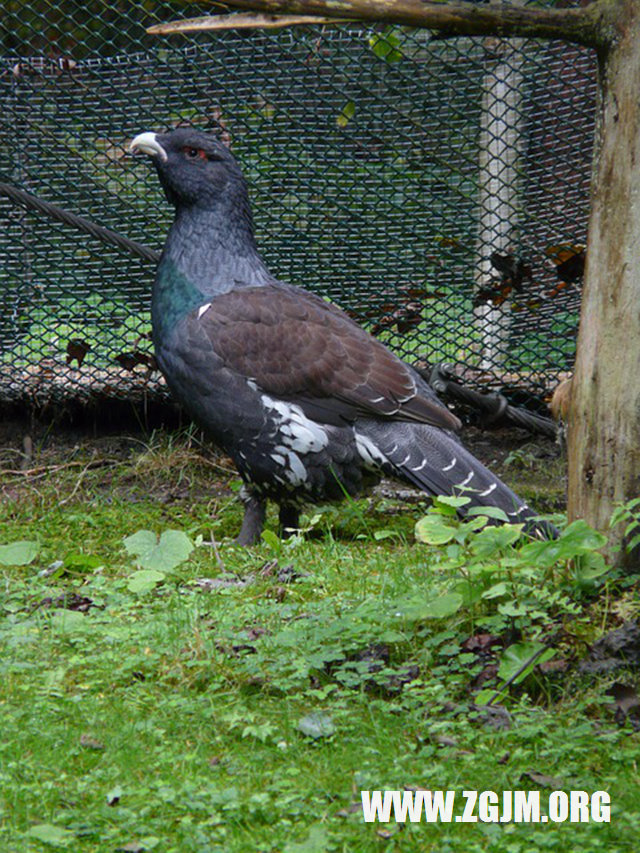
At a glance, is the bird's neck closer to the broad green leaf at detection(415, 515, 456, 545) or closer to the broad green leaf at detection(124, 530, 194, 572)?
the broad green leaf at detection(124, 530, 194, 572)

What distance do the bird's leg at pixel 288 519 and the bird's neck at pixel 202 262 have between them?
1.03 m

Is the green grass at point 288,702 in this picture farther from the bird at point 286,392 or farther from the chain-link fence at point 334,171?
the chain-link fence at point 334,171

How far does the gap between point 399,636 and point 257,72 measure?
11.5ft

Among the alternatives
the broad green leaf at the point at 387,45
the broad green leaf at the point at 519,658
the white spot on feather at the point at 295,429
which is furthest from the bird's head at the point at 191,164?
the broad green leaf at the point at 519,658

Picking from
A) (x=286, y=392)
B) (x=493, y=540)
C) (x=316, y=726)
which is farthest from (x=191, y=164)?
(x=316, y=726)

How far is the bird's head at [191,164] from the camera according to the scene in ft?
19.7

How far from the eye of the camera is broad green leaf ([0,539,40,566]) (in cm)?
505

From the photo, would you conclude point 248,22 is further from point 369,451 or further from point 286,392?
point 369,451

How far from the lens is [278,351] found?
5.61 m

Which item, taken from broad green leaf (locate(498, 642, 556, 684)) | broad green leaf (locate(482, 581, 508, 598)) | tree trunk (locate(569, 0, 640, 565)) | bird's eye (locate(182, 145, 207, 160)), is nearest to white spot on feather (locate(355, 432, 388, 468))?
bird's eye (locate(182, 145, 207, 160))

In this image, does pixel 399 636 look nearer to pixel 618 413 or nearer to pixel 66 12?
pixel 618 413

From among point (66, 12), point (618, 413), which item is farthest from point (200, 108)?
point (618, 413)

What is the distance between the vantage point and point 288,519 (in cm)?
595

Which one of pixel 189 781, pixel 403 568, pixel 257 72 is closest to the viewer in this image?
pixel 189 781
